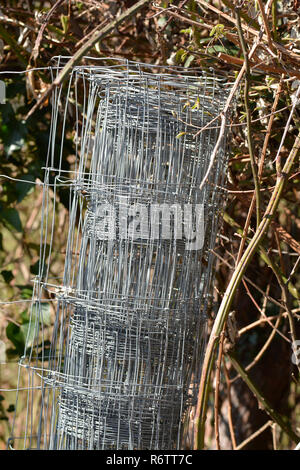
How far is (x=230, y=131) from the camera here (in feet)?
4.23

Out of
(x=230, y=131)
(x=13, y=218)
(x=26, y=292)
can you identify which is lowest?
(x=26, y=292)

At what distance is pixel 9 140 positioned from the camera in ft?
6.54

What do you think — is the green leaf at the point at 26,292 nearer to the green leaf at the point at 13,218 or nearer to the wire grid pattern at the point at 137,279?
the green leaf at the point at 13,218

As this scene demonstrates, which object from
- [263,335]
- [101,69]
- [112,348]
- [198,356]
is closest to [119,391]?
[112,348]

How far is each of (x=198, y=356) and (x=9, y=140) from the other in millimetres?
1085

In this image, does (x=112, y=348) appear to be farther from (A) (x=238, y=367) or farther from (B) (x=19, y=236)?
(B) (x=19, y=236)

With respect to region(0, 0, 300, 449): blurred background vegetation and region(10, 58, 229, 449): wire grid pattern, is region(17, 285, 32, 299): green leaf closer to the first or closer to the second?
region(0, 0, 300, 449): blurred background vegetation

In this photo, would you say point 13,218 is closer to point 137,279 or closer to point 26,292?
point 26,292

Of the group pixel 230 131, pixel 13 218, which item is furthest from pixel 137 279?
pixel 13 218

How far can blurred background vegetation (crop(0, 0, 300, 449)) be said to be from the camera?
1.32 meters

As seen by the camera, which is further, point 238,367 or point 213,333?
point 238,367

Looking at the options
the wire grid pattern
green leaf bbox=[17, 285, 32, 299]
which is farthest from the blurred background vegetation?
the wire grid pattern

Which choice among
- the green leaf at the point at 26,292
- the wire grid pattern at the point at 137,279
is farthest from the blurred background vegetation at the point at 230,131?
the wire grid pattern at the point at 137,279

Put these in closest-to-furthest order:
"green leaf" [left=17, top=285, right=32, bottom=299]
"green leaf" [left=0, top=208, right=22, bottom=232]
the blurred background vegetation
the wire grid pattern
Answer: the wire grid pattern → the blurred background vegetation → "green leaf" [left=0, top=208, right=22, bottom=232] → "green leaf" [left=17, top=285, right=32, bottom=299]
